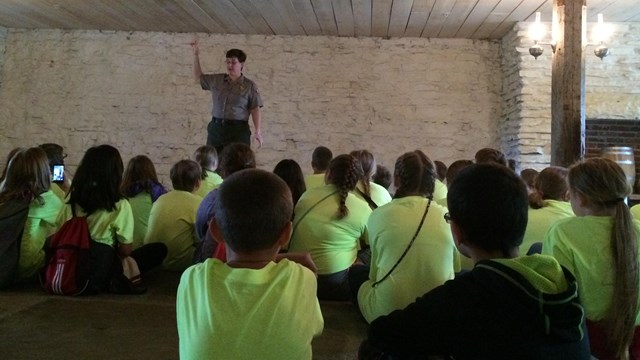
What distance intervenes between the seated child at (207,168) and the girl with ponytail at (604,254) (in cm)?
258

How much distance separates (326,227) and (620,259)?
4.69 feet

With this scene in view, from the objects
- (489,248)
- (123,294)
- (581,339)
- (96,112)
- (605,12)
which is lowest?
(123,294)

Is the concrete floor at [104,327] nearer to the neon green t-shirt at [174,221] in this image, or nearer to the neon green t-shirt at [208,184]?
the neon green t-shirt at [174,221]

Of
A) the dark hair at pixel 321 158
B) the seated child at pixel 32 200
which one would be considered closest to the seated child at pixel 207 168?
the dark hair at pixel 321 158

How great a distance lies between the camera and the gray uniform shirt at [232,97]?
5137 millimetres

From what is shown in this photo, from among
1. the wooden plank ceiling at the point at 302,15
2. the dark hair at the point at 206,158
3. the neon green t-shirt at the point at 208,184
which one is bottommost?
the neon green t-shirt at the point at 208,184

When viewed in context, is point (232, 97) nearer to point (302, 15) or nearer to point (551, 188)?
point (302, 15)

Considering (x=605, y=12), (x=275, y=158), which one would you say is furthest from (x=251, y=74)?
(x=605, y=12)

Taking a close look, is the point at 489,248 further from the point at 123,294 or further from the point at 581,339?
the point at 123,294

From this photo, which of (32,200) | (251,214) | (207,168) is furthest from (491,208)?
(207,168)

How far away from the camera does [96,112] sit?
278 inches

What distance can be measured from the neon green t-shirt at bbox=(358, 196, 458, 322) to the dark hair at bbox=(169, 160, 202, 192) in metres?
1.66

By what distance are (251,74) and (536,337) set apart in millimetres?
6226

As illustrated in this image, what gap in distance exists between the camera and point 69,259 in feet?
9.09
